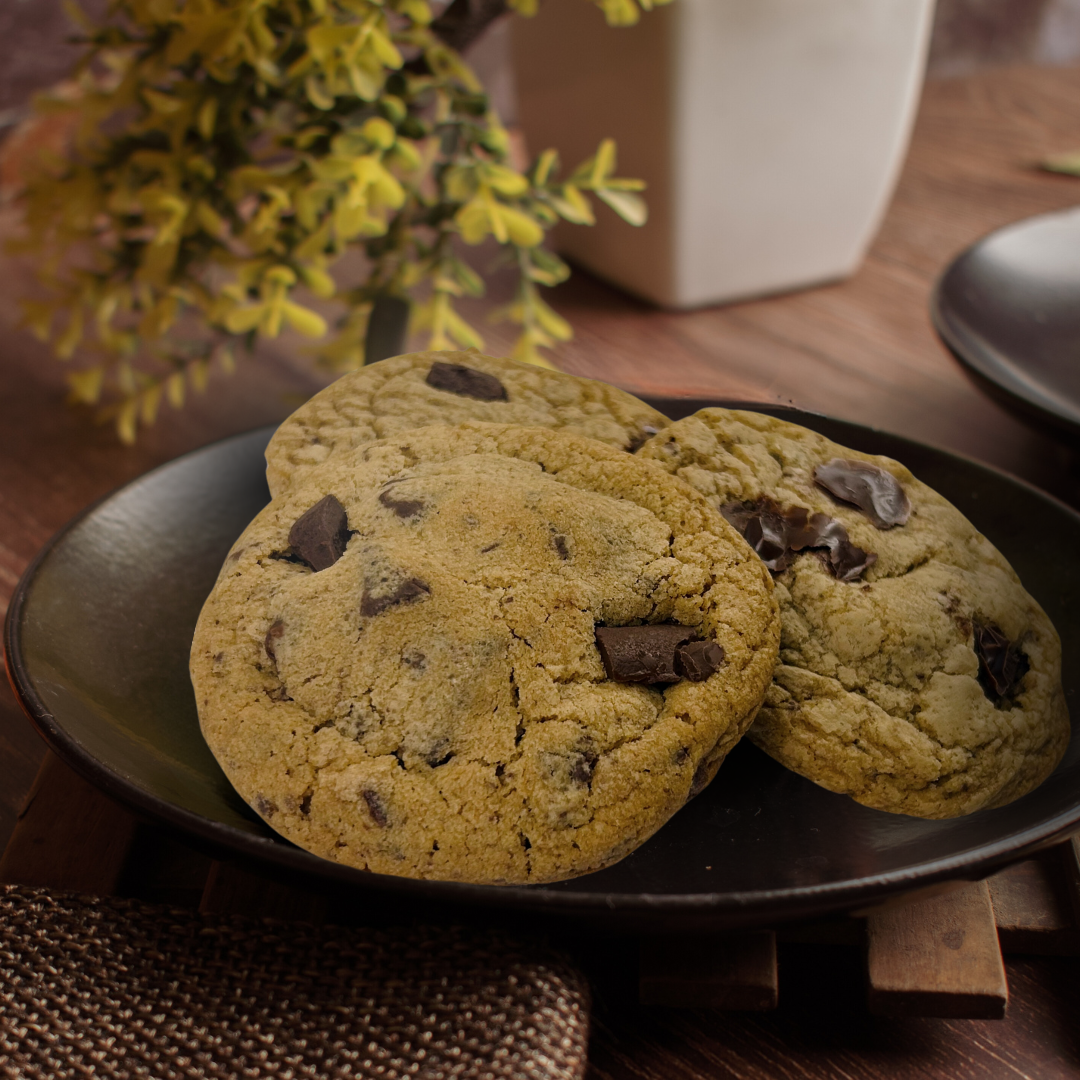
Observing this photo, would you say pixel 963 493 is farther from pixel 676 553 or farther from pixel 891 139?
pixel 891 139

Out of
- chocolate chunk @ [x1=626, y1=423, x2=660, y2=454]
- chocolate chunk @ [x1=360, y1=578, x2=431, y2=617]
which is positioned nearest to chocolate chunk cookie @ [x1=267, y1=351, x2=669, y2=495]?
chocolate chunk @ [x1=626, y1=423, x2=660, y2=454]

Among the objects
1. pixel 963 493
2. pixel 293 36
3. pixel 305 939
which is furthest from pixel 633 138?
pixel 305 939

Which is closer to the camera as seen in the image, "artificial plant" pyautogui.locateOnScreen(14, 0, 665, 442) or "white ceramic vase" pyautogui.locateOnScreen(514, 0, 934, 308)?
"artificial plant" pyautogui.locateOnScreen(14, 0, 665, 442)

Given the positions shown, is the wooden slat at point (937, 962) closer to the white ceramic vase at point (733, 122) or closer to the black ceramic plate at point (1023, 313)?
the black ceramic plate at point (1023, 313)

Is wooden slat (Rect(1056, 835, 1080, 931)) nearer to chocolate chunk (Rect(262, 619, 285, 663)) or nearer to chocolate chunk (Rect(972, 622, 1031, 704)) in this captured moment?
chocolate chunk (Rect(972, 622, 1031, 704))

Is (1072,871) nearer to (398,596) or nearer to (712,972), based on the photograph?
(712,972)

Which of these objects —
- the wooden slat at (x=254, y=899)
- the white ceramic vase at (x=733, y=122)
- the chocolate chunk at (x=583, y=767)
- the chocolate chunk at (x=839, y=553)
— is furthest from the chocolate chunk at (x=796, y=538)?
the white ceramic vase at (x=733, y=122)
